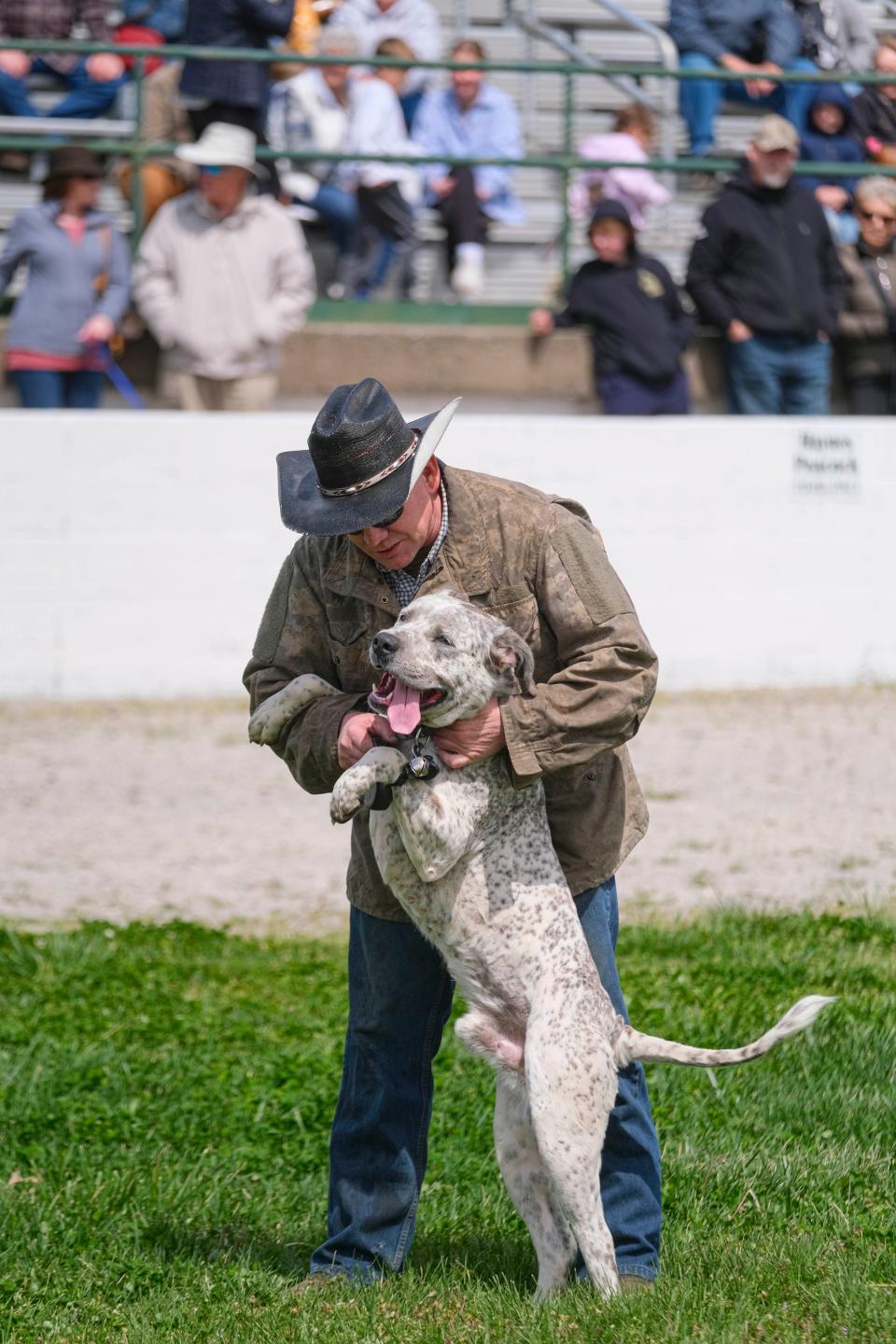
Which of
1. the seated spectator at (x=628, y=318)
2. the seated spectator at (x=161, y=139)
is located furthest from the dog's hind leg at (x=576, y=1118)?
the seated spectator at (x=161, y=139)

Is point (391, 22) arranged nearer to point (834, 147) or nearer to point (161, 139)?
point (161, 139)

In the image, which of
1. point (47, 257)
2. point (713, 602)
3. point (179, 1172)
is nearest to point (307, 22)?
point (47, 257)

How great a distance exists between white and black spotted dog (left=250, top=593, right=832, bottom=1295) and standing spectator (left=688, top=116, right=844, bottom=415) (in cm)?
819

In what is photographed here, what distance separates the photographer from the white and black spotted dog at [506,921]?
3.73 meters

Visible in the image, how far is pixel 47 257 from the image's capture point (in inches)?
422

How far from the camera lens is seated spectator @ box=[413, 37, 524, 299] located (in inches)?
486

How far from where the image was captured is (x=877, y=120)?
1307cm

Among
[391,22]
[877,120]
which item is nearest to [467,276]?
[391,22]

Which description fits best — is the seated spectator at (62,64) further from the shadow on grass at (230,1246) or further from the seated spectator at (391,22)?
the shadow on grass at (230,1246)

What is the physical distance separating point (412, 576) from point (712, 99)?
10445 millimetres

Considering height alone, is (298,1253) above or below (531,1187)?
below

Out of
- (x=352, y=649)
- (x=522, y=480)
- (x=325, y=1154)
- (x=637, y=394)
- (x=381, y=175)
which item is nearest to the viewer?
(x=352, y=649)

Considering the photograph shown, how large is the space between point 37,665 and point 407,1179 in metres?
7.08

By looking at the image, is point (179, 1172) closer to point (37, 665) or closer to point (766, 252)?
point (37, 665)
